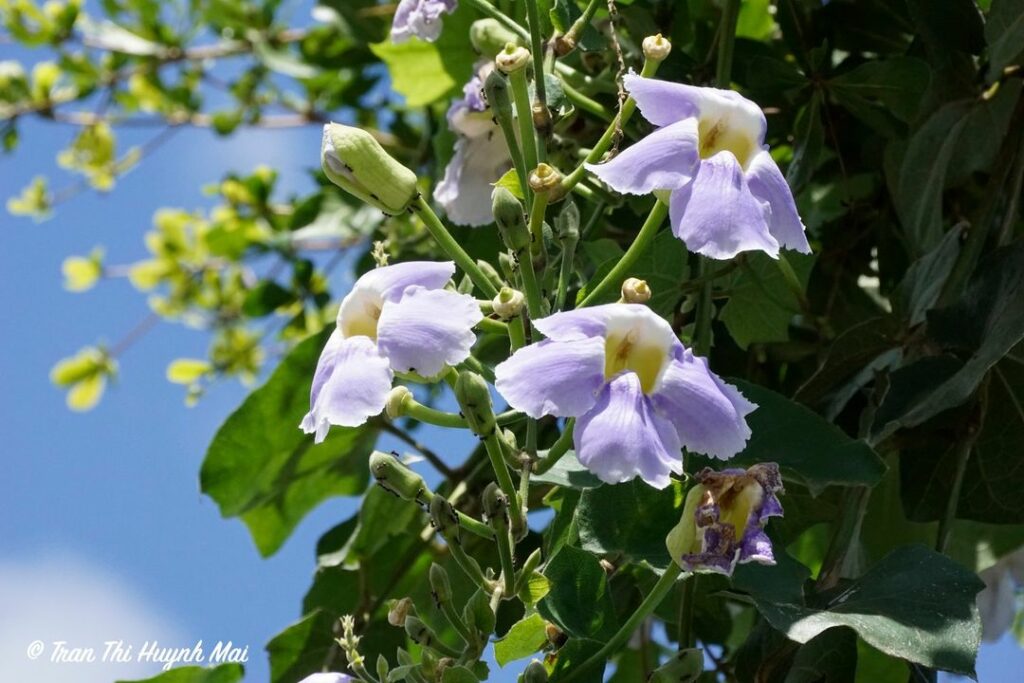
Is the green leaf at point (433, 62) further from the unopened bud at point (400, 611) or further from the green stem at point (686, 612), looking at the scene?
the unopened bud at point (400, 611)

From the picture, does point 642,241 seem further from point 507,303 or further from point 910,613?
point 910,613

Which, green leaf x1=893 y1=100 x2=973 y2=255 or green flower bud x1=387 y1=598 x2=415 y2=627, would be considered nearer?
green flower bud x1=387 y1=598 x2=415 y2=627

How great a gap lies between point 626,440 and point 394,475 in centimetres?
17

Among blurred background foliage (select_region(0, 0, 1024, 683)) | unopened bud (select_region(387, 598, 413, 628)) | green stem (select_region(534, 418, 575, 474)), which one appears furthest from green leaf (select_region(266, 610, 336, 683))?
green stem (select_region(534, 418, 575, 474))

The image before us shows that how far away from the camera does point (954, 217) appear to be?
57.9 inches

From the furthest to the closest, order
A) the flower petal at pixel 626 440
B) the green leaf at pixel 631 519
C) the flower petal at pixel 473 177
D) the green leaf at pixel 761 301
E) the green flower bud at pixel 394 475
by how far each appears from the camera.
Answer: the green leaf at pixel 761 301 → the flower petal at pixel 473 177 → the green leaf at pixel 631 519 → the green flower bud at pixel 394 475 → the flower petal at pixel 626 440

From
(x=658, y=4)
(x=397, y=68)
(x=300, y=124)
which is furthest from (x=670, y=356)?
(x=300, y=124)

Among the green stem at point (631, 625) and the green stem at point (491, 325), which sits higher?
the green stem at point (491, 325)

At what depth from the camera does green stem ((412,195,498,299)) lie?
2.80 feet

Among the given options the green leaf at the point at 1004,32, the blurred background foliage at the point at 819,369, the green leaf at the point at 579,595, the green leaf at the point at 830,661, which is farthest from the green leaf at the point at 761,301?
the green leaf at the point at 579,595

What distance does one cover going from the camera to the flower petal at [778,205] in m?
0.83

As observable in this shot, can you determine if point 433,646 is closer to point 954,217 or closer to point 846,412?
point 846,412

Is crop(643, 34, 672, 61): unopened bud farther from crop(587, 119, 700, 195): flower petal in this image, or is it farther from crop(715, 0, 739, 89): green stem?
crop(715, 0, 739, 89): green stem

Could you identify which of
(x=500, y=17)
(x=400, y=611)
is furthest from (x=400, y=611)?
(x=500, y=17)
